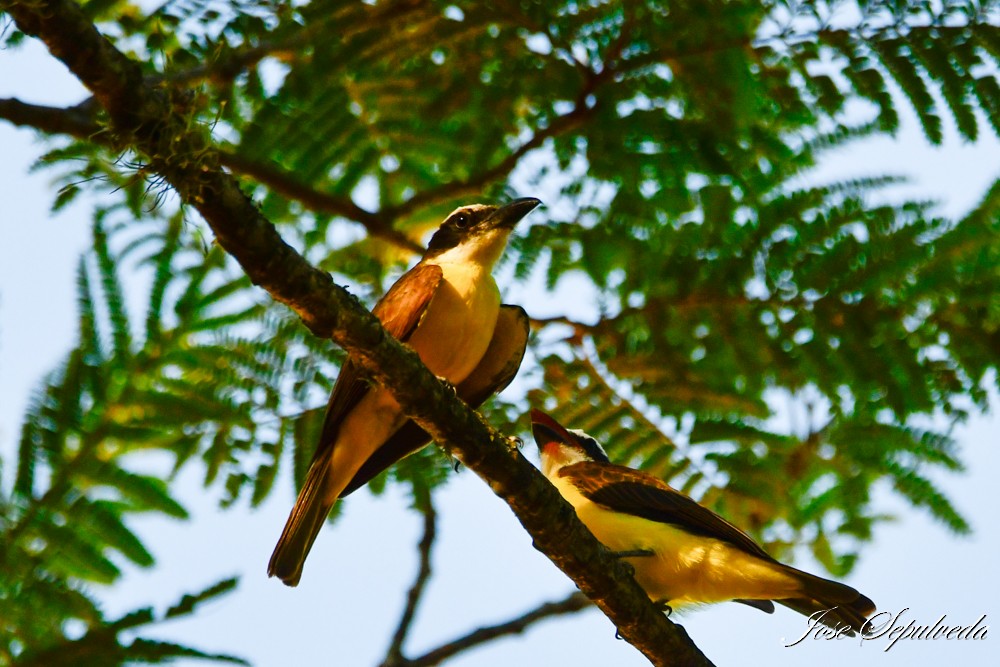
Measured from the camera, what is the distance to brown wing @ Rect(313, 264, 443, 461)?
193 inches

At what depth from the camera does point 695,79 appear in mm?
5934

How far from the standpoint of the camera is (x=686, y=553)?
5.13 metres

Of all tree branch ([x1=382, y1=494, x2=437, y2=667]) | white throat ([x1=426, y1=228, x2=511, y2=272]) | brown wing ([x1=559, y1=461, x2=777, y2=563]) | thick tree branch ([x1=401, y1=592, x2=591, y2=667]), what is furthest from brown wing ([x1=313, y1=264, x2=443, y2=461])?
thick tree branch ([x1=401, y1=592, x2=591, y2=667])

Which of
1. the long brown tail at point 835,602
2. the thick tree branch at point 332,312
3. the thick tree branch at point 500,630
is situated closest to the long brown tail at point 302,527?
the thick tree branch at point 332,312

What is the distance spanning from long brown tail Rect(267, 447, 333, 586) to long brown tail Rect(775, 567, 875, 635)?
6.68 feet

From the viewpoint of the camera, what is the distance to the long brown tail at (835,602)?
4727 millimetres

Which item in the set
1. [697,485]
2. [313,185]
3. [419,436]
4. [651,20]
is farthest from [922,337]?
[313,185]

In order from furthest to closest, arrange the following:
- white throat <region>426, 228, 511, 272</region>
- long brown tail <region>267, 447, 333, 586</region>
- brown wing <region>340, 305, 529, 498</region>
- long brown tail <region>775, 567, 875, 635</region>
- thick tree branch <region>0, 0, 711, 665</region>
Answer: white throat <region>426, 228, 511, 272</region>
brown wing <region>340, 305, 529, 498</region>
long brown tail <region>267, 447, 333, 586</region>
long brown tail <region>775, 567, 875, 635</region>
thick tree branch <region>0, 0, 711, 665</region>

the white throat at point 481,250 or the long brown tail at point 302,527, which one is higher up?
the white throat at point 481,250

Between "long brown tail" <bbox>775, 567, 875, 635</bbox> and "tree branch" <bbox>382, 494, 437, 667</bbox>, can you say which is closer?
"long brown tail" <bbox>775, 567, 875, 635</bbox>

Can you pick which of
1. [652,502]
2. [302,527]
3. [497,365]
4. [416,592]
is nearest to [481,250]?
[497,365]

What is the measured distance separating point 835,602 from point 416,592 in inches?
104

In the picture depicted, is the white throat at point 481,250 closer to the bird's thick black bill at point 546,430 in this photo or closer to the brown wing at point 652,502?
the bird's thick black bill at point 546,430

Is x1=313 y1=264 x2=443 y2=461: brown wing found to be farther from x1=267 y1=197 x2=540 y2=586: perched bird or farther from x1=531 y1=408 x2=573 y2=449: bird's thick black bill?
x1=531 y1=408 x2=573 y2=449: bird's thick black bill
